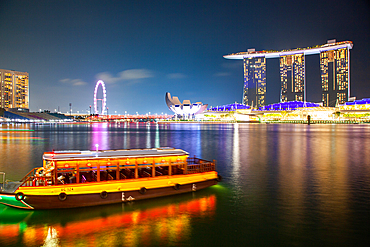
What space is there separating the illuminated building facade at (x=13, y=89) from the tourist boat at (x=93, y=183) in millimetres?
213853


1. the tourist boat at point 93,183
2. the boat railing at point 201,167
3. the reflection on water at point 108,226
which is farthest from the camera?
the boat railing at point 201,167

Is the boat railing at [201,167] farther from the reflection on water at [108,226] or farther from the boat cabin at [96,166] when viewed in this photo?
the reflection on water at [108,226]

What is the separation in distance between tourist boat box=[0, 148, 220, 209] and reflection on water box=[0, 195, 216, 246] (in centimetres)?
48

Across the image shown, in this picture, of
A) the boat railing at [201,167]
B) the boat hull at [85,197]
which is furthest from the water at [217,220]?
the boat railing at [201,167]

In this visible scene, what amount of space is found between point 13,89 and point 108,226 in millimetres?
220605

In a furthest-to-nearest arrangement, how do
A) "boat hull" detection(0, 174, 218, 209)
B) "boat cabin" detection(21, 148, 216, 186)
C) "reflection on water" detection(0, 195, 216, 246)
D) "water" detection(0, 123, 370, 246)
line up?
1. "boat cabin" detection(21, 148, 216, 186)
2. "boat hull" detection(0, 174, 218, 209)
3. "water" detection(0, 123, 370, 246)
4. "reflection on water" detection(0, 195, 216, 246)

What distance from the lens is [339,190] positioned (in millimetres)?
14164

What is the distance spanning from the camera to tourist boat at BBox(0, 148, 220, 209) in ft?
31.6

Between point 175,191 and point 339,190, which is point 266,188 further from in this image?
point 175,191

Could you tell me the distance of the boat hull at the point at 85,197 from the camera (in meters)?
9.48

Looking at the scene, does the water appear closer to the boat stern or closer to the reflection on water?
the reflection on water

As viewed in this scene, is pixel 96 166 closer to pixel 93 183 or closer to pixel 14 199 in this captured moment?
pixel 93 183

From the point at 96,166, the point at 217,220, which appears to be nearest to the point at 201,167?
the point at 217,220

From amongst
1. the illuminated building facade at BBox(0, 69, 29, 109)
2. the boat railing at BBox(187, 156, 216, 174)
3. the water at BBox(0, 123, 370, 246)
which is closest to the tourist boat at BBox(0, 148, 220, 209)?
the boat railing at BBox(187, 156, 216, 174)
